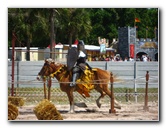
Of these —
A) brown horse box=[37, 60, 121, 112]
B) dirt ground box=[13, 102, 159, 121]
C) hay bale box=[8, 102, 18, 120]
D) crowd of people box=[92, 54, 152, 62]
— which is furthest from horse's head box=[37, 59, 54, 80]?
hay bale box=[8, 102, 18, 120]

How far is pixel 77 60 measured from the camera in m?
8.34

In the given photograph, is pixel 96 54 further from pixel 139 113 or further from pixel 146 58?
pixel 139 113

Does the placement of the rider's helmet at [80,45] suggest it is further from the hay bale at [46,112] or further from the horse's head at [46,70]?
the hay bale at [46,112]

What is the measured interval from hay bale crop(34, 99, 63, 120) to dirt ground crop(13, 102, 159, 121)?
10 cm

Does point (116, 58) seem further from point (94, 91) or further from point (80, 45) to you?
point (80, 45)

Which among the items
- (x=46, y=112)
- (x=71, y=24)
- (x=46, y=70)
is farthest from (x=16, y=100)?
(x=71, y=24)

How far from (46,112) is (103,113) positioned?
3.91 feet

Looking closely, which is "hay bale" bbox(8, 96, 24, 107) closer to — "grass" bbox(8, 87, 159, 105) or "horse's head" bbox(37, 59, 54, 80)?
"grass" bbox(8, 87, 159, 105)

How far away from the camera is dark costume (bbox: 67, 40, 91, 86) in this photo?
821 cm

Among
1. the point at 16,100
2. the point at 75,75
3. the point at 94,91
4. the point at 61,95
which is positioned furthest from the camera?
the point at 61,95

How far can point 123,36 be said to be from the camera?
8.67 m

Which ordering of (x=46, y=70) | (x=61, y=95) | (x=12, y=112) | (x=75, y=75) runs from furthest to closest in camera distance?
(x=61, y=95), (x=46, y=70), (x=75, y=75), (x=12, y=112)

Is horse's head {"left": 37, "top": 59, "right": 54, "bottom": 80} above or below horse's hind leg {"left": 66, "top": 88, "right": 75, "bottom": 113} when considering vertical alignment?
above
